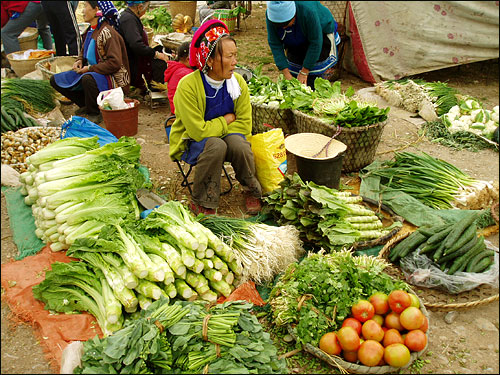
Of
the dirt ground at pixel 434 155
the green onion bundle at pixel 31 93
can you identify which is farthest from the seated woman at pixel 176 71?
the green onion bundle at pixel 31 93

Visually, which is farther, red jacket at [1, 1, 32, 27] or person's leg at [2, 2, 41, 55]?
person's leg at [2, 2, 41, 55]

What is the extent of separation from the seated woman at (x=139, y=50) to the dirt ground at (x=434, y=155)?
0.56 m

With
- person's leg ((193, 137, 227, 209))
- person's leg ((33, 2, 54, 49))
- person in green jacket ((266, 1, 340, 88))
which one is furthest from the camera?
person's leg ((33, 2, 54, 49))

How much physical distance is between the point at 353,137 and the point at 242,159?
4.51 ft

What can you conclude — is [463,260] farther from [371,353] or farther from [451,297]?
[371,353]

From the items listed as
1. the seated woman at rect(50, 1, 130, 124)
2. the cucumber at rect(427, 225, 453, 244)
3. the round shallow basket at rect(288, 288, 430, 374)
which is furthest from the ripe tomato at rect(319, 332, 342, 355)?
the seated woman at rect(50, 1, 130, 124)

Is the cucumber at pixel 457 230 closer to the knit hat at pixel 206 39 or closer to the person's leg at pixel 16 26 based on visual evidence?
the knit hat at pixel 206 39

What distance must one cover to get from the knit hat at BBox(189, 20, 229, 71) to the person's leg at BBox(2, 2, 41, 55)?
18.6 feet

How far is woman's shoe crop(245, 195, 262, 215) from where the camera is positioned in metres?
4.14

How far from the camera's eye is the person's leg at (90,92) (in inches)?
223

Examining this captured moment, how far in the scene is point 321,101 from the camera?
15.8 feet

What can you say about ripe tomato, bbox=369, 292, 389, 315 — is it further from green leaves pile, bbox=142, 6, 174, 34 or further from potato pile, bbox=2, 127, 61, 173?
green leaves pile, bbox=142, 6, 174, 34

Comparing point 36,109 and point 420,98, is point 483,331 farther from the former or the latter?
point 36,109

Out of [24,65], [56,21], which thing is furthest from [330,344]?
[56,21]
